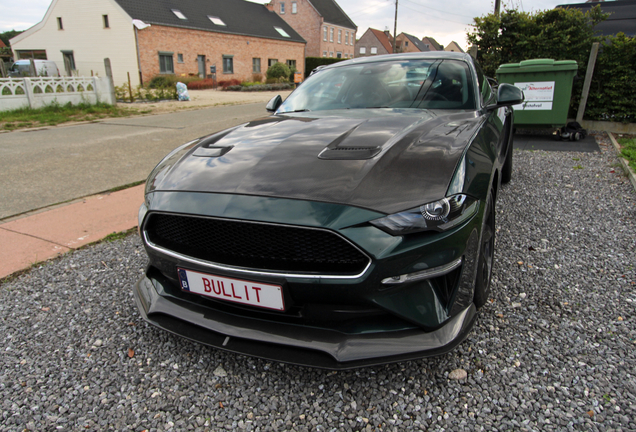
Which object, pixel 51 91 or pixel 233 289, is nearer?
pixel 233 289

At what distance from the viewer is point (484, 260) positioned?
6.88ft

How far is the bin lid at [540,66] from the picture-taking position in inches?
283

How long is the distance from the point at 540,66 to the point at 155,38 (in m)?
26.8

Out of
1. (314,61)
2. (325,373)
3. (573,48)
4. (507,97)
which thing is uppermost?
(314,61)

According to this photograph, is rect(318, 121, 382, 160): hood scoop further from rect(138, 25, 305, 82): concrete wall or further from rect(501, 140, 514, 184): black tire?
rect(138, 25, 305, 82): concrete wall

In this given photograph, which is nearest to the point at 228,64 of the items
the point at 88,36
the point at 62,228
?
the point at 88,36

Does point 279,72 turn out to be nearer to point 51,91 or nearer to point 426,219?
point 51,91

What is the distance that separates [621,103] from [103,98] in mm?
13784

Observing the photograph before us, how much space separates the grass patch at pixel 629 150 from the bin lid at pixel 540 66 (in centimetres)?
150

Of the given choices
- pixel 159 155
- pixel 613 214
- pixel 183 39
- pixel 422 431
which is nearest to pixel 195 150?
pixel 422 431

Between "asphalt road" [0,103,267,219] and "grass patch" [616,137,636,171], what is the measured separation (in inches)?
247

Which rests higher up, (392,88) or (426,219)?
(392,88)

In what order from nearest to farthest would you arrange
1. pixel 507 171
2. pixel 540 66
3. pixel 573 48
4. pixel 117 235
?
1. pixel 117 235
2. pixel 507 171
3. pixel 540 66
4. pixel 573 48

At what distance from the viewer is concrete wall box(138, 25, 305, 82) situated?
2769cm
